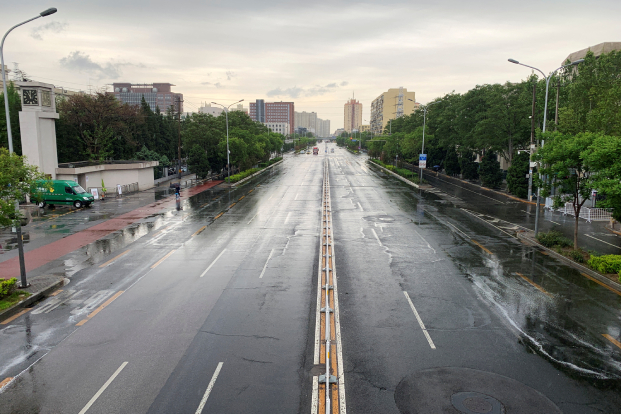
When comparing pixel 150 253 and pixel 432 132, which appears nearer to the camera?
pixel 150 253

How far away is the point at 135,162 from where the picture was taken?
47.0 meters

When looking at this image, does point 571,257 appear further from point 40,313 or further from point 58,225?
point 58,225

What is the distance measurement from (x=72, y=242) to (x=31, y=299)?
30.7ft

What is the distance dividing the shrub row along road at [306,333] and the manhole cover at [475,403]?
0.03 meters

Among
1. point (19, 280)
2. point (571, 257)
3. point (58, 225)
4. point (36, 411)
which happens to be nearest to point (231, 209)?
point (58, 225)

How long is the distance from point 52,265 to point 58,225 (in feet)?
34.7

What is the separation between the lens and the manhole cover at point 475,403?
8.27 m

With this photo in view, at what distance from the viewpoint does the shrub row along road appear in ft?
28.6

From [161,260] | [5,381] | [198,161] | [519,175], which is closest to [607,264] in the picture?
[161,260]

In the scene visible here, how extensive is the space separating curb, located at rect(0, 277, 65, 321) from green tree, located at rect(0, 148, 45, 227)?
2548 mm

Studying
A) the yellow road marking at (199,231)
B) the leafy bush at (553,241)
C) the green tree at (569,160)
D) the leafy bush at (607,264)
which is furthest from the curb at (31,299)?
the leafy bush at (553,241)

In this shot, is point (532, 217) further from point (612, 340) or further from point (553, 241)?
point (612, 340)

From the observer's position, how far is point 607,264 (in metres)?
16.6

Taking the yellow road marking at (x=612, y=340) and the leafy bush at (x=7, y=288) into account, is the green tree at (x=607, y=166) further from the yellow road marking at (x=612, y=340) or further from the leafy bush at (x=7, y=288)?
the leafy bush at (x=7, y=288)
